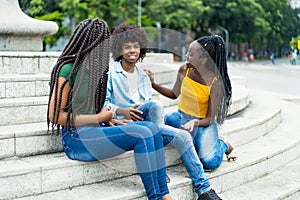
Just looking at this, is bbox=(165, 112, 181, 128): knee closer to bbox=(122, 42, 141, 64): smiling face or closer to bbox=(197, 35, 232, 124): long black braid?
bbox=(197, 35, 232, 124): long black braid

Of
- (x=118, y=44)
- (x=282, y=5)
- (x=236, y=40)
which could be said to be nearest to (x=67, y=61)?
(x=118, y=44)

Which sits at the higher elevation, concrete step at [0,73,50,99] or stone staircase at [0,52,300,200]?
concrete step at [0,73,50,99]

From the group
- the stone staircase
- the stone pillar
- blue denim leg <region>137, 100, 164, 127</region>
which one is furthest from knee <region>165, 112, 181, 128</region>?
the stone pillar

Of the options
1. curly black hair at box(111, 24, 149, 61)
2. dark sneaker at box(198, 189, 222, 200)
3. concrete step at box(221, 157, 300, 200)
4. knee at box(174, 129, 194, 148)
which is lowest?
concrete step at box(221, 157, 300, 200)

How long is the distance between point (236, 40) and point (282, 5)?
6.49 m

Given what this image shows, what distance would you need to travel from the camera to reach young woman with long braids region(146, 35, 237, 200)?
170 inches

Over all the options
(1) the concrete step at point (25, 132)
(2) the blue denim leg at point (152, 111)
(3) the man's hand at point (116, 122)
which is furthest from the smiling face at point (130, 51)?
(1) the concrete step at point (25, 132)

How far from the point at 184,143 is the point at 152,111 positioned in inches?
14.8

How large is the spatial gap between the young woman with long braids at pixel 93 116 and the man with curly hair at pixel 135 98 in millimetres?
263

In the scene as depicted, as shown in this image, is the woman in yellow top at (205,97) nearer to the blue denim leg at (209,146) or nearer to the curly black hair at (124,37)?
the blue denim leg at (209,146)

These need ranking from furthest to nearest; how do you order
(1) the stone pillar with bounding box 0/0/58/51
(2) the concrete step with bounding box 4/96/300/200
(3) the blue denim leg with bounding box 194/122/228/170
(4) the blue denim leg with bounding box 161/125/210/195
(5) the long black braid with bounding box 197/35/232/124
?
(1) the stone pillar with bounding box 0/0/58/51
(5) the long black braid with bounding box 197/35/232/124
(3) the blue denim leg with bounding box 194/122/228/170
(4) the blue denim leg with bounding box 161/125/210/195
(2) the concrete step with bounding box 4/96/300/200

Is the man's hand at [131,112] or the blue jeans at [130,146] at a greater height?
the man's hand at [131,112]

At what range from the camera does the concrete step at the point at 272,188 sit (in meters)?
4.29

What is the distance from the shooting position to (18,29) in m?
7.19
